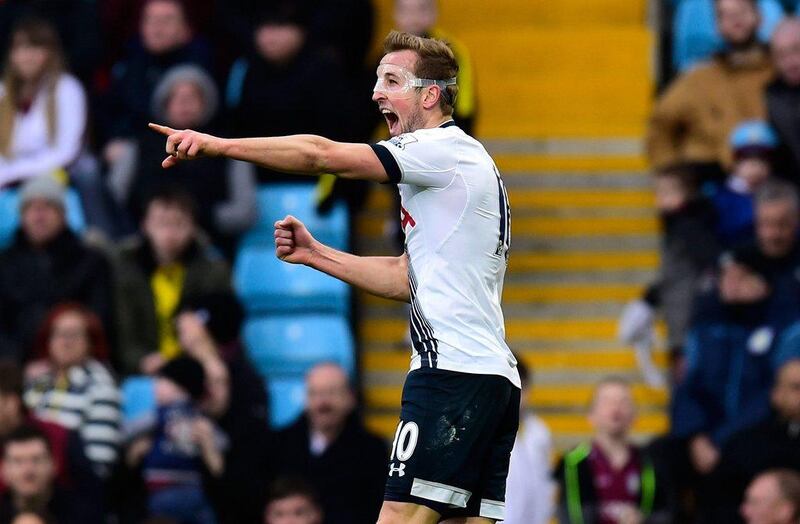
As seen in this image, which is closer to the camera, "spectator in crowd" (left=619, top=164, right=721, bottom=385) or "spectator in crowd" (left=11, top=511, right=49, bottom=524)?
"spectator in crowd" (left=11, top=511, right=49, bottom=524)

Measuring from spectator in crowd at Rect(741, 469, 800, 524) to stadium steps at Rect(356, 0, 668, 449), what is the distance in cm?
193

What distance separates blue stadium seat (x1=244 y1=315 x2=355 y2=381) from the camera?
11.2m

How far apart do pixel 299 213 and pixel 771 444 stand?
3.24m

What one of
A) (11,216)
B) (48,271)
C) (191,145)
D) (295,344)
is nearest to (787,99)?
(295,344)

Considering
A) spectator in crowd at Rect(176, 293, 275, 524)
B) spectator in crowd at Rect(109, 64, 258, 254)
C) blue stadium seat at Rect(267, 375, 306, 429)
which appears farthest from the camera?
spectator in crowd at Rect(109, 64, 258, 254)

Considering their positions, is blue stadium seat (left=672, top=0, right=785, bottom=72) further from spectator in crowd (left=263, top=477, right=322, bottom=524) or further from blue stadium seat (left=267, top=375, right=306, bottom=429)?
spectator in crowd (left=263, top=477, right=322, bottom=524)

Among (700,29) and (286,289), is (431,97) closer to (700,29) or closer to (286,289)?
(286,289)

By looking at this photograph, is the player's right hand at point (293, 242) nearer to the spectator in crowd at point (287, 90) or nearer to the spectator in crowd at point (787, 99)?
the spectator in crowd at point (287, 90)

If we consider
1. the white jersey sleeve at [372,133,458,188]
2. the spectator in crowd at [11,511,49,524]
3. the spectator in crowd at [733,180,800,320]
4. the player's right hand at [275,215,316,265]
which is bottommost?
the spectator in crowd at [11,511,49,524]

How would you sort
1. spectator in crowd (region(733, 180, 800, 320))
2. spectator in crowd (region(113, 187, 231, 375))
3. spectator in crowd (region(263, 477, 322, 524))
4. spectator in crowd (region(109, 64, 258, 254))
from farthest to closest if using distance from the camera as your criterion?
1. spectator in crowd (region(109, 64, 258, 254))
2. spectator in crowd (region(113, 187, 231, 375))
3. spectator in crowd (region(733, 180, 800, 320))
4. spectator in crowd (region(263, 477, 322, 524))

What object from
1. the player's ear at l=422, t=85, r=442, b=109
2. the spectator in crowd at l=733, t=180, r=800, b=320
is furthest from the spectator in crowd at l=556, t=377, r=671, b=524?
the player's ear at l=422, t=85, r=442, b=109

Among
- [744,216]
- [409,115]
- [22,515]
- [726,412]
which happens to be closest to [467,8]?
[744,216]

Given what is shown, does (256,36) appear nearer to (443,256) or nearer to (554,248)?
(554,248)

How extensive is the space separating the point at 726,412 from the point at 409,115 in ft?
14.5
